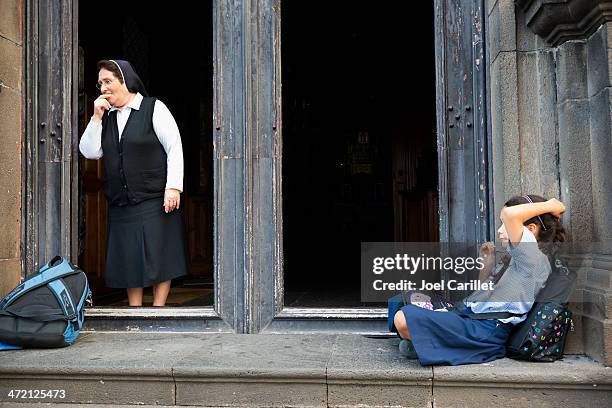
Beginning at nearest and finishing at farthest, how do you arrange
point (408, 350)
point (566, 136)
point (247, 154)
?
point (408, 350)
point (566, 136)
point (247, 154)

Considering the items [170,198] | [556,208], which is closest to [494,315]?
[556,208]

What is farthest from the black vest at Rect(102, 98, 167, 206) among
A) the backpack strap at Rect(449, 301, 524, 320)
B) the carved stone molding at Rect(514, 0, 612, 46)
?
the carved stone molding at Rect(514, 0, 612, 46)

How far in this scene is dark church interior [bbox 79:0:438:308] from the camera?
6.08m

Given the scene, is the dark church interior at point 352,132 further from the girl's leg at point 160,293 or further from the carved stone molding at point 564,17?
the carved stone molding at point 564,17

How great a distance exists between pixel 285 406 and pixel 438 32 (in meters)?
2.53

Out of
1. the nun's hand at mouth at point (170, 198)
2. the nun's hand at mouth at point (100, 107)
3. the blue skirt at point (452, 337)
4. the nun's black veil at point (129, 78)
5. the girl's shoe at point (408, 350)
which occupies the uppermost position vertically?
the nun's black veil at point (129, 78)

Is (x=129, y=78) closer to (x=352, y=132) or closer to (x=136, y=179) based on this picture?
(x=136, y=179)

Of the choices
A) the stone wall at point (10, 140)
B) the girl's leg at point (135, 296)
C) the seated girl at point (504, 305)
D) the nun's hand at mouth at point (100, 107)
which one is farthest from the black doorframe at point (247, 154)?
the seated girl at point (504, 305)

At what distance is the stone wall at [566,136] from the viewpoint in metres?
3.19

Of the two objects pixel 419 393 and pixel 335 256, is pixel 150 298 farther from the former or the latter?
pixel 335 256

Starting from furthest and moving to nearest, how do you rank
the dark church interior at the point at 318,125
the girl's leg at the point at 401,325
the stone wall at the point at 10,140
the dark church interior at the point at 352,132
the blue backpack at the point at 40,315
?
the dark church interior at the point at 352,132 → the dark church interior at the point at 318,125 → the stone wall at the point at 10,140 → the blue backpack at the point at 40,315 → the girl's leg at the point at 401,325

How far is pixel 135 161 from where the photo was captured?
175 inches

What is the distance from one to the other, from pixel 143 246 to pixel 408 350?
210 centimetres

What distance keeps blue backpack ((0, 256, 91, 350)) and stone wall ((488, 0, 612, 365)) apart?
8.61ft
